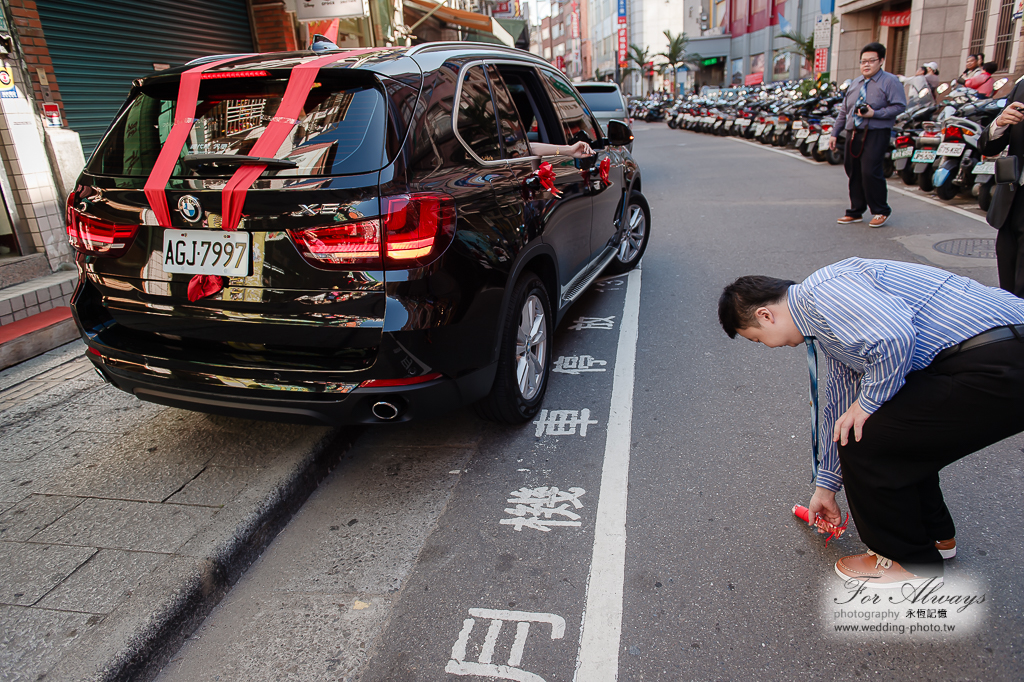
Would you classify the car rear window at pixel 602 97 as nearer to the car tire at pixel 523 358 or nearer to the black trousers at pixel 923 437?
the car tire at pixel 523 358

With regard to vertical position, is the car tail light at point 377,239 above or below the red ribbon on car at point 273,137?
below

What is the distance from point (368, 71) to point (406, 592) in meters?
1.98

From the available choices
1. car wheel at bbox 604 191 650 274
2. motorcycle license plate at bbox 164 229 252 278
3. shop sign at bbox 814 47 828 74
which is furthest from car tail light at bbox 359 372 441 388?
shop sign at bbox 814 47 828 74

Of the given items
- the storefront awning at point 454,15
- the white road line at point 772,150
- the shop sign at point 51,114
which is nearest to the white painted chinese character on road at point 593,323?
the shop sign at point 51,114

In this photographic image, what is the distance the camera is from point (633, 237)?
6371 millimetres

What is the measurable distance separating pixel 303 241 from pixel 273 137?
475 mm

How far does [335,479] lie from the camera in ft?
10.9

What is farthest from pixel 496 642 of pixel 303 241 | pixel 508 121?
pixel 508 121

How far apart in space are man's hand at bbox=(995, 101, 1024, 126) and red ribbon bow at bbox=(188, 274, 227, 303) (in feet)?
13.8

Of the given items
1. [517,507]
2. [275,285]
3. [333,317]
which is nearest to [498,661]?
[517,507]

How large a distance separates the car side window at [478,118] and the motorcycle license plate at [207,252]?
108cm

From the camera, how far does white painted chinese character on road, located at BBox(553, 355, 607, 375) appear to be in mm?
4316

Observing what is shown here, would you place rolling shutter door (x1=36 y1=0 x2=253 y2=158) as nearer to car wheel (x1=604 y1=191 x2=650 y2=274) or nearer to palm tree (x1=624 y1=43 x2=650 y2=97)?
car wheel (x1=604 y1=191 x2=650 y2=274)

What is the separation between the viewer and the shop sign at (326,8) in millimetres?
10008
